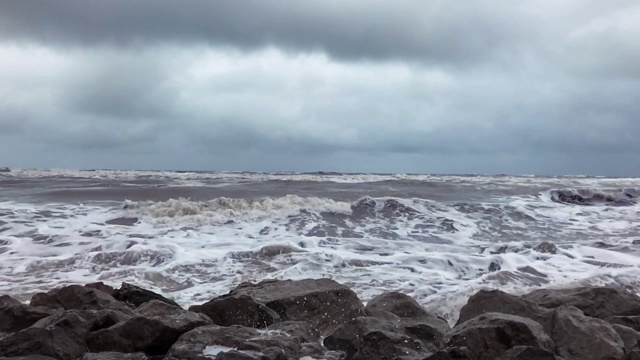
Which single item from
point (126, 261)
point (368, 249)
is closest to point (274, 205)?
point (368, 249)

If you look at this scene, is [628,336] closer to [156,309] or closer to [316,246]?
[156,309]

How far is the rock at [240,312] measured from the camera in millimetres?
4367

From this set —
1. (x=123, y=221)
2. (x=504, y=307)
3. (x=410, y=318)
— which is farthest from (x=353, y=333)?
(x=123, y=221)

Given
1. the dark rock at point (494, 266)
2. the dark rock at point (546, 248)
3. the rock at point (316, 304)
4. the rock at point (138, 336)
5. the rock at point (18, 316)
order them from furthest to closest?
1. the dark rock at point (546, 248)
2. the dark rock at point (494, 266)
3. the rock at point (316, 304)
4. the rock at point (18, 316)
5. the rock at point (138, 336)

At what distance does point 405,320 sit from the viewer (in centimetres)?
439

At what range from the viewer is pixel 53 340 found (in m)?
3.46

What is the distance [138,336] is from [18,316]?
1.18 metres

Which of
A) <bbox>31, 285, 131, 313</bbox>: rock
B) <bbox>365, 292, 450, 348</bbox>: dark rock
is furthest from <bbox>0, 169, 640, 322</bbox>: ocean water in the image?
<bbox>31, 285, 131, 313</bbox>: rock

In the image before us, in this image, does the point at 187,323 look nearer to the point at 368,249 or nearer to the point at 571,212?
the point at 368,249

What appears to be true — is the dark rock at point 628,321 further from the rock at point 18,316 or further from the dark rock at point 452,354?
Answer: the rock at point 18,316

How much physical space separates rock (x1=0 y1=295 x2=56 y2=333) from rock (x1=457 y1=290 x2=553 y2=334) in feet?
11.1

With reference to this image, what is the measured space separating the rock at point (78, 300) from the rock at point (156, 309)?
0.16 m

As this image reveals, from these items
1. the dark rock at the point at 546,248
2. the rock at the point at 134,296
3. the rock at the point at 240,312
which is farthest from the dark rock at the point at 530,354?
the dark rock at the point at 546,248

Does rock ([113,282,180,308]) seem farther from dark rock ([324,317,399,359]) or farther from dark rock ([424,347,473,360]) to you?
dark rock ([424,347,473,360])
